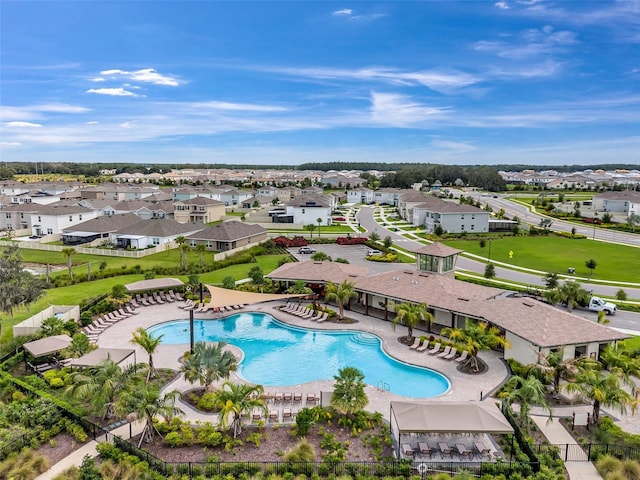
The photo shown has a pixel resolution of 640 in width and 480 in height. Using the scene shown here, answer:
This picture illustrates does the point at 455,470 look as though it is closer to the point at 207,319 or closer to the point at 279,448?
the point at 279,448

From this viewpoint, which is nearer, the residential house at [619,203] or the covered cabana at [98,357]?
the covered cabana at [98,357]

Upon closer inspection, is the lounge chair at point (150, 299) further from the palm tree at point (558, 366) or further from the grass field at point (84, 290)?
the palm tree at point (558, 366)

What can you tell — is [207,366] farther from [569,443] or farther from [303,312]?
[569,443]

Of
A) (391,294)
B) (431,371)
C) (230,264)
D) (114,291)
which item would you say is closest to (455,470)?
(431,371)

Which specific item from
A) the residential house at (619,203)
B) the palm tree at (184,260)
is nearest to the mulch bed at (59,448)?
the palm tree at (184,260)

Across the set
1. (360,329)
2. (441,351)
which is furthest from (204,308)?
(441,351)
